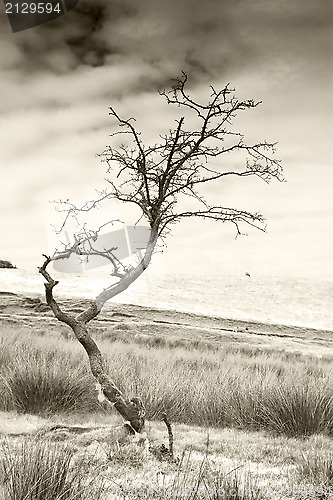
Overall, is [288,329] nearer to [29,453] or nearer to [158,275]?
[158,275]

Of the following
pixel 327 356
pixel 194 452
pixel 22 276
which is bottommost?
pixel 327 356

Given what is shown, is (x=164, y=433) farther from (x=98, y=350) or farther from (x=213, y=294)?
(x=213, y=294)

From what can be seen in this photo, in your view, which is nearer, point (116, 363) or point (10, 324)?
point (116, 363)

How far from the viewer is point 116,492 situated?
2.90 meters

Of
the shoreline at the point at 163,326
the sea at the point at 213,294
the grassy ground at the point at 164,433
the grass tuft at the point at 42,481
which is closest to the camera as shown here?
the grass tuft at the point at 42,481

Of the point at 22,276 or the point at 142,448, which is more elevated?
the point at 22,276

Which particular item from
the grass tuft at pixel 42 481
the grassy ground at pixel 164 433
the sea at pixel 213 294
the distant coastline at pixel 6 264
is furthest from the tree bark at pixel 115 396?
the distant coastline at pixel 6 264

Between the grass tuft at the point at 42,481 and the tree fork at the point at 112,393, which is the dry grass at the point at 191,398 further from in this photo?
the grass tuft at the point at 42,481

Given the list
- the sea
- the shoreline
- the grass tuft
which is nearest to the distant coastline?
the sea

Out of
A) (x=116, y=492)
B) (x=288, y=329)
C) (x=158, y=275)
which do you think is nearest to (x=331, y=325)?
(x=288, y=329)

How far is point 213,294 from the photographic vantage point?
17.5 metres

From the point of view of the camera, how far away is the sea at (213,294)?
45.1 ft

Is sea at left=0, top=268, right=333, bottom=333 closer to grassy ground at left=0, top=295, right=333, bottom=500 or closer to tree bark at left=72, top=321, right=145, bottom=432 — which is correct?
grassy ground at left=0, top=295, right=333, bottom=500

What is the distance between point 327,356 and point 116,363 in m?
6.43
